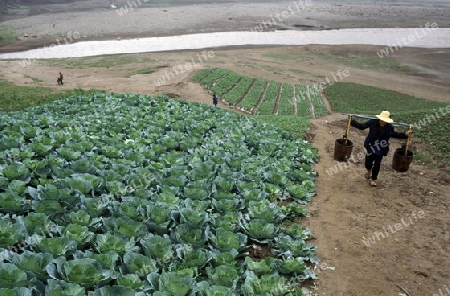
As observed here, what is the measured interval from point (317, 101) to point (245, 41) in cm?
3498

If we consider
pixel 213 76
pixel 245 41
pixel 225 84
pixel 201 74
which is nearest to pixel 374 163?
pixel 225 84

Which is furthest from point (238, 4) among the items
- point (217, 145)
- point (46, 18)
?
point (217, 145)

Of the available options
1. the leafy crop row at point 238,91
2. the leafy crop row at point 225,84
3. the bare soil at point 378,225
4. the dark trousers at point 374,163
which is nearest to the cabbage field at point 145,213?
the bare soil at point 378,225

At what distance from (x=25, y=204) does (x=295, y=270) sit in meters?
5.29

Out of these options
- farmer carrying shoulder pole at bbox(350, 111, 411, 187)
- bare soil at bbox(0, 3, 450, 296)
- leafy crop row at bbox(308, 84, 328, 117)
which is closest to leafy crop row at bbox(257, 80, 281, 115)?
leafy crop row at bbox(308, 84, 328, 117)

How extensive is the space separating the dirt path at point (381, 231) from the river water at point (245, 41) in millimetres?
48863

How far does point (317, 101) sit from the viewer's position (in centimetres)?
3200

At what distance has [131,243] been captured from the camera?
255 inches

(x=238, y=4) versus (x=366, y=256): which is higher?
(x=238, y=4)

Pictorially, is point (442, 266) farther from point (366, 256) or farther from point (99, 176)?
point (99, 176)

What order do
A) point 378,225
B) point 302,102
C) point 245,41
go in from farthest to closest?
point 245,41
point 302,102
point 378,225

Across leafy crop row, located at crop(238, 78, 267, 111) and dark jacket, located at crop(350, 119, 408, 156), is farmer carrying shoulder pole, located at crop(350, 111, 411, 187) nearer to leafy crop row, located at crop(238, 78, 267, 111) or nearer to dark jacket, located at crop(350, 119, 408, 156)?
dark jacket, located at crop(350, 119, 408, 156)

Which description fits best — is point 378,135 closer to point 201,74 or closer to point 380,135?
point 380,135

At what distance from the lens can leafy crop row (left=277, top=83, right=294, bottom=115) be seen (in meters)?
29.5
